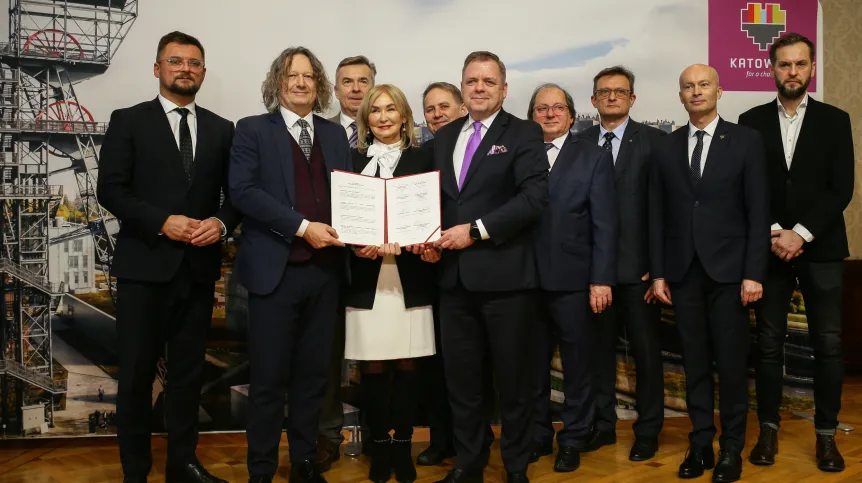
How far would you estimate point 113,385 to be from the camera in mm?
3705

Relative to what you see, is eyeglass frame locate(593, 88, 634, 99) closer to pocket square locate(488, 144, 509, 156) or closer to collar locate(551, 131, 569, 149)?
collar locate(551, 131, 569, 149)

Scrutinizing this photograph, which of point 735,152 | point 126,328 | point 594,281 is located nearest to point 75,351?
point 126,328

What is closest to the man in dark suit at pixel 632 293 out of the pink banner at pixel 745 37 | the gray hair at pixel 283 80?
the pink banner at pixel 745 37

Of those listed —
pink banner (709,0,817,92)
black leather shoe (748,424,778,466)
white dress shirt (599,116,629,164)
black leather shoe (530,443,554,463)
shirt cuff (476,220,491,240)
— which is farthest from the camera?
pink banner (709,0,817,92)

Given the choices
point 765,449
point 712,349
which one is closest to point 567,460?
point 712,349

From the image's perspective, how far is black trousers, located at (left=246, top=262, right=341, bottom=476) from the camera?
2637mm

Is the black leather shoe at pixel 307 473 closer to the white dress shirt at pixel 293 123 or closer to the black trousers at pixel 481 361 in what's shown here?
the black trousers at pixel 481 361

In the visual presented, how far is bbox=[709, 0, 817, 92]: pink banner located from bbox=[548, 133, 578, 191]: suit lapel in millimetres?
1452

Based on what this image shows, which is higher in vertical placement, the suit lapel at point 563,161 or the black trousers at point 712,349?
the suit lapel at point 563,161

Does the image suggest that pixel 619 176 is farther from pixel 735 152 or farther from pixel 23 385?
pixel 23 385

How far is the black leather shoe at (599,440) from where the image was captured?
3334mm

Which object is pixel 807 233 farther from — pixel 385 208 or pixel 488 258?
pixel 385 208

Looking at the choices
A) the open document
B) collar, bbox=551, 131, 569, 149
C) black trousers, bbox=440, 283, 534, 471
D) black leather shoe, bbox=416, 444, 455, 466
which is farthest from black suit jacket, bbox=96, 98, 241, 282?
collar, bbox=551, 131, 569, 149

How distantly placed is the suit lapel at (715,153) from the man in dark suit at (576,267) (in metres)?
0.42
